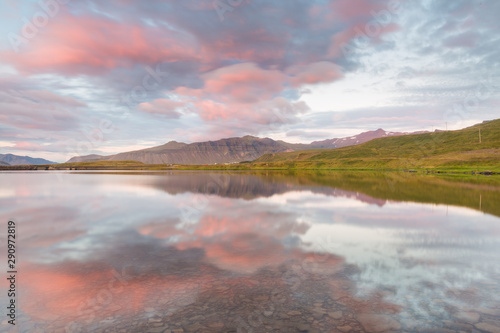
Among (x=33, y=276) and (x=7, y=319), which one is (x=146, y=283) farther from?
(x=33, y=276)

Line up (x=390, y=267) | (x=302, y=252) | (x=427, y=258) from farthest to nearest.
→ (x=302, y=252) < (x=427, y=258) < (x=390, y=267)

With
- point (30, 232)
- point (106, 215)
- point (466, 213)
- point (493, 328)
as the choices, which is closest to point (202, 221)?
point (106, 215)

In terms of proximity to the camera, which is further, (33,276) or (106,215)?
(106,215)

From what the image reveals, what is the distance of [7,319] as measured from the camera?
338 inches

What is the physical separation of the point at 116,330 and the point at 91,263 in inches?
275

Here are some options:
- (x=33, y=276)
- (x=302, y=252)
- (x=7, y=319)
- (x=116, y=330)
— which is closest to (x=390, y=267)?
(x=302, y=252)

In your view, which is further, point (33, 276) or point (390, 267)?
point (390, 267)

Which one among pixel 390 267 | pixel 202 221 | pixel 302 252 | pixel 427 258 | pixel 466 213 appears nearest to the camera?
pixel 390 267

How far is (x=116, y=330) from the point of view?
7.96m

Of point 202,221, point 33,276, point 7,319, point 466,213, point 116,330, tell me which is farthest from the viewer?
point 466,213

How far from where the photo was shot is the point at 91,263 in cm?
1373

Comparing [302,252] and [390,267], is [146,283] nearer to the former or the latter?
[302,252]

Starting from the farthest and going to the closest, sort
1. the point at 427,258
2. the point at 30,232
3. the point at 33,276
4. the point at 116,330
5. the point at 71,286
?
the point at 30,232 < the point at 427,258 < the point at 33,276 < the point at 71,286 < the point at 116,330

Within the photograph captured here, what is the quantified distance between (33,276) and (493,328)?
55.2 ft
